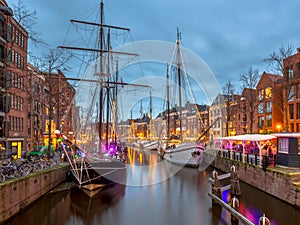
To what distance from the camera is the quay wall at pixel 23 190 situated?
552 inches

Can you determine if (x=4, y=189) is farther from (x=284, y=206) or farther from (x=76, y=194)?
(x=284, y=206)

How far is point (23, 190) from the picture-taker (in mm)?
16359

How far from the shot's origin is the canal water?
15688 millimetres

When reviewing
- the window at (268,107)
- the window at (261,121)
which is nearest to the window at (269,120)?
the window at (268,107)

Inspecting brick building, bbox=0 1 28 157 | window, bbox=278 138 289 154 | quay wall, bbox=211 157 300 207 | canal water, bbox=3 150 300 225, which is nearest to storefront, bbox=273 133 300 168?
window, bbox=278 138 289 154

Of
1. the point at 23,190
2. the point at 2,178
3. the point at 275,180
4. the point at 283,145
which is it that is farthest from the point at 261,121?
the point at 2,178

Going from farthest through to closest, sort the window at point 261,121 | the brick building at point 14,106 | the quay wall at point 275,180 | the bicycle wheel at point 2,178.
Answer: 1. the window at point 261,121
2. the brick building at point 14,106
3. the quay wall at point 275,180
4. the bicycle wheel at point 2,178

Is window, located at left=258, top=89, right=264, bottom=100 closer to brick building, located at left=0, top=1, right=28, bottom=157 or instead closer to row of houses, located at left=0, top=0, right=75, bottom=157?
row of houses, located at left=0, top=0, right=75, bottom=157

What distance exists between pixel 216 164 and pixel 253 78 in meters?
15.7

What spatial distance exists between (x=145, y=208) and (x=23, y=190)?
792 centimetres

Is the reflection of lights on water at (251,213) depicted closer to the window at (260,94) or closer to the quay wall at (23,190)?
the quay wall at (23,190)

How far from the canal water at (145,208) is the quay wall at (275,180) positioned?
1.60 feet

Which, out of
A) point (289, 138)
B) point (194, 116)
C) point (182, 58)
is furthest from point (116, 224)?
point (194, 116)

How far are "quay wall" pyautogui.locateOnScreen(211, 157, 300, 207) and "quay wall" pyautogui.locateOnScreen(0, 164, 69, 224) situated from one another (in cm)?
1668
